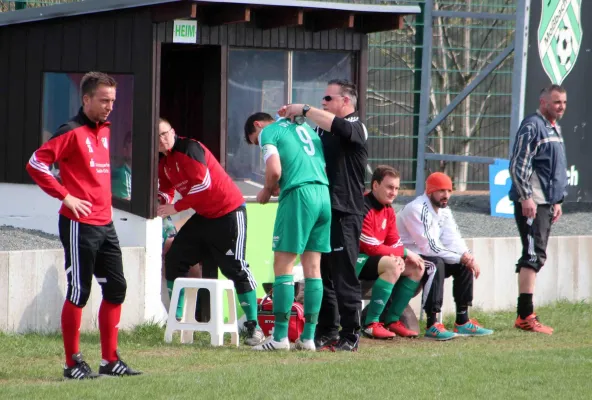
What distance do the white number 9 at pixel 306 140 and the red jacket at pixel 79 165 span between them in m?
1.72

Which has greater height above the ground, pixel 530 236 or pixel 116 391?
pixel 530 236

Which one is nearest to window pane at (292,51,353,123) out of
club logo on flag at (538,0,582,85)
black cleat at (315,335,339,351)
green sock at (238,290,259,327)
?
club logo on flag at (538,0,582,85)

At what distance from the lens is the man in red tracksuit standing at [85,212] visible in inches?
292

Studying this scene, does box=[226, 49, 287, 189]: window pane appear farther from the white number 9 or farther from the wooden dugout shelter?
the white number 9

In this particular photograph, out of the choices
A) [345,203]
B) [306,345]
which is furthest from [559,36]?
[306,345]

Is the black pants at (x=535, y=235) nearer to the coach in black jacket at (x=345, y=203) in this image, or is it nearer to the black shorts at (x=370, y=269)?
the black shorts at (x=370, y=269)

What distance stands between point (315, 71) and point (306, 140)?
3179 mm

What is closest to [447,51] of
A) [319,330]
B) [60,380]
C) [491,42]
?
[491,42]

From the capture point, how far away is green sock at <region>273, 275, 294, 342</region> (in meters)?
8.77

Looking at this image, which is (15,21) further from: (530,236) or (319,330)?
(530,236)

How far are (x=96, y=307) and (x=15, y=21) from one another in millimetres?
3280

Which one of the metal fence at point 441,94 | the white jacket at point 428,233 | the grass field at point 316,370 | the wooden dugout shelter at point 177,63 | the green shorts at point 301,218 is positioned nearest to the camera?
the grass field at point 316,370

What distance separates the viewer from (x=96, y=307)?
31.7 feet

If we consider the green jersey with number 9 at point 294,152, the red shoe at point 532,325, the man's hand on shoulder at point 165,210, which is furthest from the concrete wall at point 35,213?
the red shoe at point 532,325
